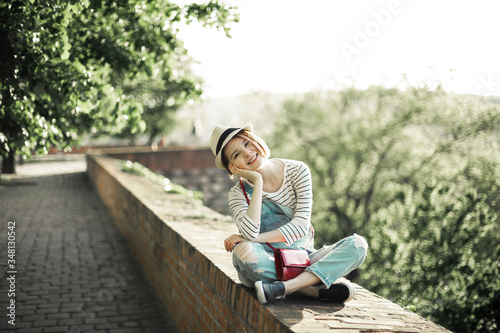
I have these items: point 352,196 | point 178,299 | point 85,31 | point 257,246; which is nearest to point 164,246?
point 178,299

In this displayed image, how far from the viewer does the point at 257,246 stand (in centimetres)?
277

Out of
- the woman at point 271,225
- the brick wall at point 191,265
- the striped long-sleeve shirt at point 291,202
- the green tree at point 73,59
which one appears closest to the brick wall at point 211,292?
the brick wall at point 191,265

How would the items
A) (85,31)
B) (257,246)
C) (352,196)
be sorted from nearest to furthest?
(257,246)
(85,31)
(352,196)

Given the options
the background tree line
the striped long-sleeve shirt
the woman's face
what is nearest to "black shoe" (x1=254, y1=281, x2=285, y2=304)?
the striped long-sleeve shirt

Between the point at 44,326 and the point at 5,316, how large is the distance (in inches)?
17.3

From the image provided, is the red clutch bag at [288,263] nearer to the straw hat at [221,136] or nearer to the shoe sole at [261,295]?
the shoe sole at [261,295]

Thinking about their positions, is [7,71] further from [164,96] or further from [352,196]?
[164,96]

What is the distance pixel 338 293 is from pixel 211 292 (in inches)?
39.3

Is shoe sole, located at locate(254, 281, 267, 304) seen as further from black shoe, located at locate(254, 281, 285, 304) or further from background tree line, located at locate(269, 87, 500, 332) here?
background tree line, located at locate(269, 87, 500, 332)

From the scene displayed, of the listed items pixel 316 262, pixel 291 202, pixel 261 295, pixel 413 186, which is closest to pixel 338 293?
pixel 316 262

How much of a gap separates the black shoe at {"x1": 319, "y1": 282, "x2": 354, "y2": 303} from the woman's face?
834mm

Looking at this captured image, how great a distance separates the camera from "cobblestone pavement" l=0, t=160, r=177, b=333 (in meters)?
4.49

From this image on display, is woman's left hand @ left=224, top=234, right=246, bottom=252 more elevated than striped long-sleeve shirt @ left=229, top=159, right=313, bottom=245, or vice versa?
striped long-sleeve shirt @ left=229, top=159, right=313, bottom=245

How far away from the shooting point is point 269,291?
261 cm
